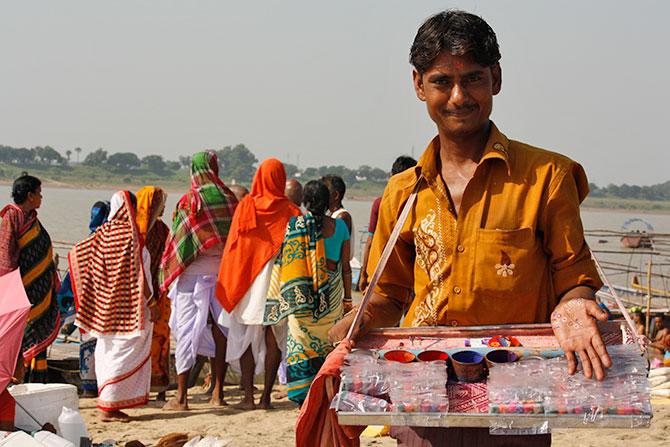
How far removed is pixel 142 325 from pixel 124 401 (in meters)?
0.64

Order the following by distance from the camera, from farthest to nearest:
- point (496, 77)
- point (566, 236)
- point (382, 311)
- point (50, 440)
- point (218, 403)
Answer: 1. point (218, 403)
2. point (50, 440)
3. point (382, 311)
4. point (496, 77)
5. point (566, 236)

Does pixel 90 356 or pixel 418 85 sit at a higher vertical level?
pixel 418 85

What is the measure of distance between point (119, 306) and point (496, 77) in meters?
5.95

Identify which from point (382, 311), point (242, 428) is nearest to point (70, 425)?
point (242, 428)

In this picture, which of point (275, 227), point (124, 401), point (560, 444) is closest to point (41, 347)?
point (124, 401)

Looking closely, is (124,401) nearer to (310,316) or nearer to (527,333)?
(310,316)

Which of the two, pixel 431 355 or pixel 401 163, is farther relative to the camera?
pixel 401 163

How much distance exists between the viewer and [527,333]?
253 centimetres

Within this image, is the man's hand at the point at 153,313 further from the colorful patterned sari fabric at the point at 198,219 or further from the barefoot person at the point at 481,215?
the barefoot person at the point at 481,215

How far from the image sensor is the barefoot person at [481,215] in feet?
8.43

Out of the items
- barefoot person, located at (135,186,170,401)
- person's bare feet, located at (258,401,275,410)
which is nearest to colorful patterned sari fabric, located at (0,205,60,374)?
barefoot person, located at (135,186,170,401)

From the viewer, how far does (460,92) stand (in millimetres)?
2609

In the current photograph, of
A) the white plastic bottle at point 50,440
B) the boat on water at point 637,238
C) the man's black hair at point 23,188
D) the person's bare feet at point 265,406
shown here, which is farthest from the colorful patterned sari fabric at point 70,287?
the boat on water at point 637,238

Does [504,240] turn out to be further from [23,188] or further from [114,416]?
[23,188]
